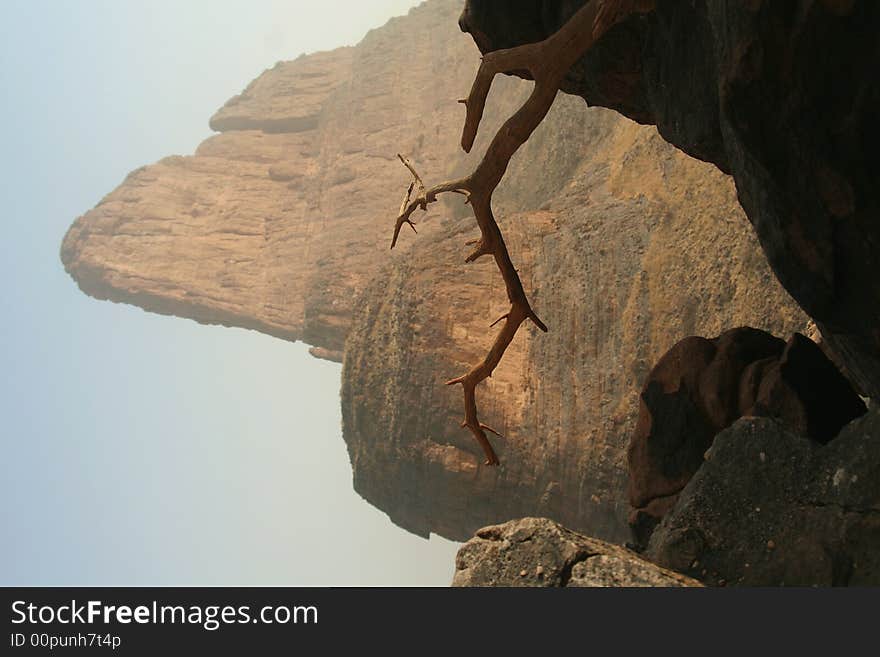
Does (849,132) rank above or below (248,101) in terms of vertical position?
below

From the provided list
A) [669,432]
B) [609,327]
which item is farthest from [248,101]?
[669,432]

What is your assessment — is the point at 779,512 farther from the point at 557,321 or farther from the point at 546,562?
the point at 557,321

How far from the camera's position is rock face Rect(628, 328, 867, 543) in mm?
6227

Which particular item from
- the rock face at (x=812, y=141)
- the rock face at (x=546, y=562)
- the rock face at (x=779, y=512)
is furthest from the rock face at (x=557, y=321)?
the rock face at (x=546, y=562)

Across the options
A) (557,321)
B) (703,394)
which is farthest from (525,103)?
(557,321)

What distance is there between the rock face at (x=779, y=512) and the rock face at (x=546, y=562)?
0.55 meters

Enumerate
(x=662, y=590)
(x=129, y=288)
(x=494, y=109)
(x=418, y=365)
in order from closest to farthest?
(x=662, y=590)
(x=418, y=365)
(x=494, y=109)
(x=129, y=288)

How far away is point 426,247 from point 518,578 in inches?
465

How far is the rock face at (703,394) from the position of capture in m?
6.23

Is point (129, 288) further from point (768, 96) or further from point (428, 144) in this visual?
point (768, 96)

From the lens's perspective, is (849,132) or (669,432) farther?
(669,432)

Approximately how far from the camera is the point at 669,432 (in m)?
7.26

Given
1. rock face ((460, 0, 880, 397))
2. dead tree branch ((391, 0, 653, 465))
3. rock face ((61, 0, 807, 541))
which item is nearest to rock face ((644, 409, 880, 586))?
rock face ((460, 0, 880, 397))

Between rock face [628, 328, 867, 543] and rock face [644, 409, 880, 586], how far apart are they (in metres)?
0.78
